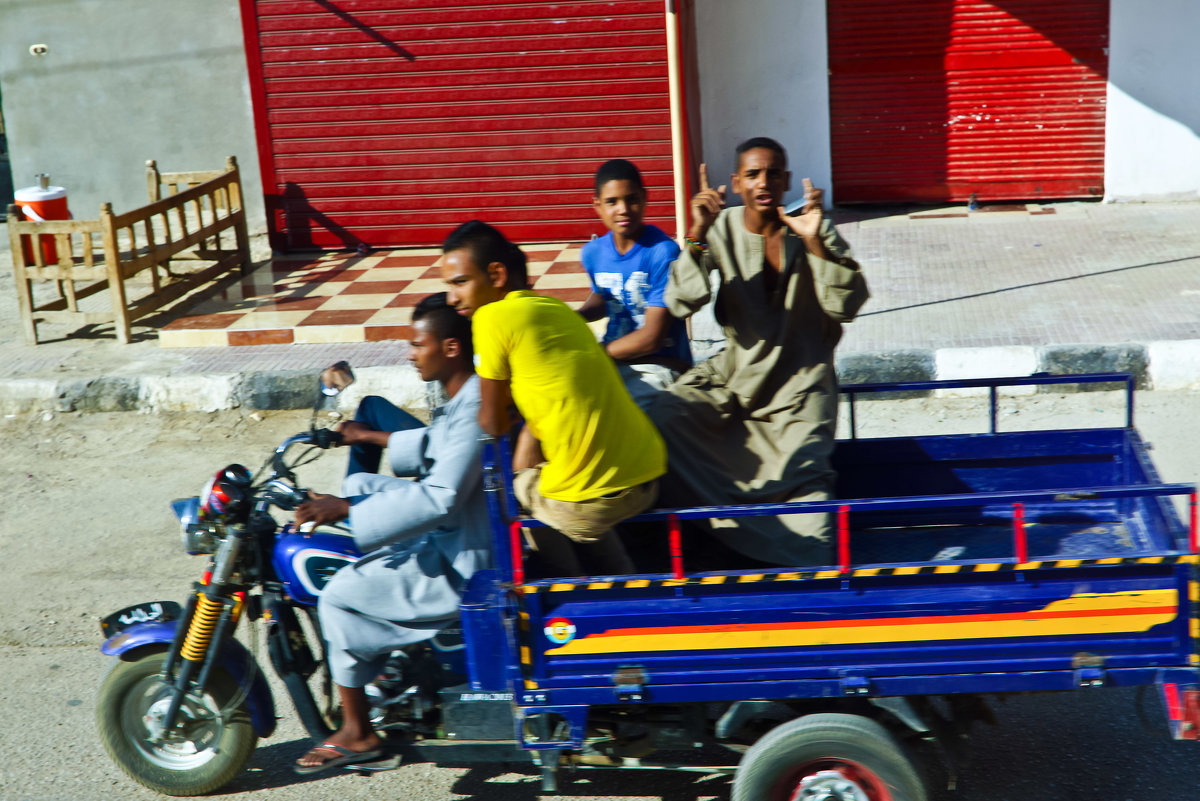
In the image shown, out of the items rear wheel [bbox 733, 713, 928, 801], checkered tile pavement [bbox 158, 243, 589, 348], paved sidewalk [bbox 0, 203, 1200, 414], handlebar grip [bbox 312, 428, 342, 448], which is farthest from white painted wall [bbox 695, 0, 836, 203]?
rear wheel [bbox 733, 713, 928, 801]

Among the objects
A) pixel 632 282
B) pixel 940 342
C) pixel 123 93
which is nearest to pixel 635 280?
pixel 632 282

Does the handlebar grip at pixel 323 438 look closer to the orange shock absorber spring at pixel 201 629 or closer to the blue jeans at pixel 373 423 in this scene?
the blue jeans at pixel 373 423

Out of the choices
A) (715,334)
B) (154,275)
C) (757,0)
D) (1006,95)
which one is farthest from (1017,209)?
(154,275)

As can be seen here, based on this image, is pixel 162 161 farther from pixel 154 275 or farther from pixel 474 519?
pixel 474 519

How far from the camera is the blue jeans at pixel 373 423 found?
11.4 ft

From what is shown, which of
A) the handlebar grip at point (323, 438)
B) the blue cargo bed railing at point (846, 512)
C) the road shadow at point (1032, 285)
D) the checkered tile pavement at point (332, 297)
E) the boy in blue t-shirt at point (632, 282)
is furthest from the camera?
the checkered tile pavement at point (332, 297)

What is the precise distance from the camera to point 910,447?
3.79 meters

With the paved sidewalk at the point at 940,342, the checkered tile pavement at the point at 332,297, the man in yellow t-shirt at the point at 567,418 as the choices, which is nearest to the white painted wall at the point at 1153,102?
the paved sidewalk at the point at 940,342

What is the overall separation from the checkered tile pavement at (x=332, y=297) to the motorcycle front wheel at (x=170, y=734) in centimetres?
468

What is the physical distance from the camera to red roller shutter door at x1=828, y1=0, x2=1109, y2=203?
10961mm

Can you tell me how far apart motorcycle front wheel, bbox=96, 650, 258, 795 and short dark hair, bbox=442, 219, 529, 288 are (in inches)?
55.0

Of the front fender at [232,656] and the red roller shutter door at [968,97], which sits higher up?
the red roller shutter door at [968,97]

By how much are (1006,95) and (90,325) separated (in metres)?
8.40

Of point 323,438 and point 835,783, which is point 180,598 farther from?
point 835,783
